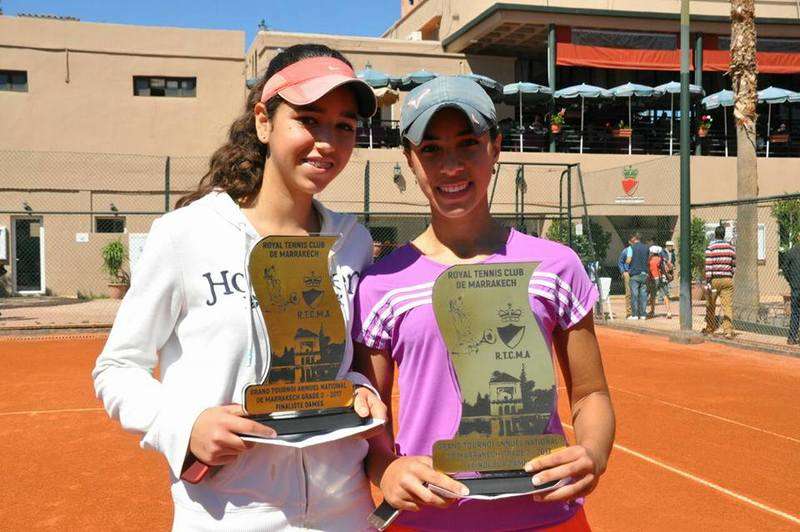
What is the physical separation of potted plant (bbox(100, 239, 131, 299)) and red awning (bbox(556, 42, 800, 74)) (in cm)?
1467

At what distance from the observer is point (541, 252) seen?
181 centimetres

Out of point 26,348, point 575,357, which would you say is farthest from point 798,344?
point 26,348

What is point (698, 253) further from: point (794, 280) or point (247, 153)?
point (247, 153)

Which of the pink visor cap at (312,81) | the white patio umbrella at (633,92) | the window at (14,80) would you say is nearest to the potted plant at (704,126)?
the white patio umbrella at (633,92)

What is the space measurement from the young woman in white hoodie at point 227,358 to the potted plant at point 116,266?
18.9m

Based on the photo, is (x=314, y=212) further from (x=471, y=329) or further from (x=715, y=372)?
(x=715, y=372)

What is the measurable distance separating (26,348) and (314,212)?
39.0 ft

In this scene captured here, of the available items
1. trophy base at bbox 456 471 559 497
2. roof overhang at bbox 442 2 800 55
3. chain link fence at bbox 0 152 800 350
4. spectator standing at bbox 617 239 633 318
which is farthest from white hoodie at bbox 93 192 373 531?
roof overhang at bbox 442 2 800 55

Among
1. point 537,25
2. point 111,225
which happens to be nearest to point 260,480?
point 111,225

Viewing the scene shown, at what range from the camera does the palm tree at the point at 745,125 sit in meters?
14.3

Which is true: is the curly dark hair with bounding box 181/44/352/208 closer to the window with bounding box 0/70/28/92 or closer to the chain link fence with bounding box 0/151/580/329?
the chain link fence with bounding box 0/151/580/329

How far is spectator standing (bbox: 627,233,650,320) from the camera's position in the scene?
15789 millimetres

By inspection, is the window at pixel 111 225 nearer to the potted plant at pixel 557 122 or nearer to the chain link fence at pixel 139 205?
the chain link fence at pixel 139 205

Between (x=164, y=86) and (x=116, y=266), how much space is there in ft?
19.8
